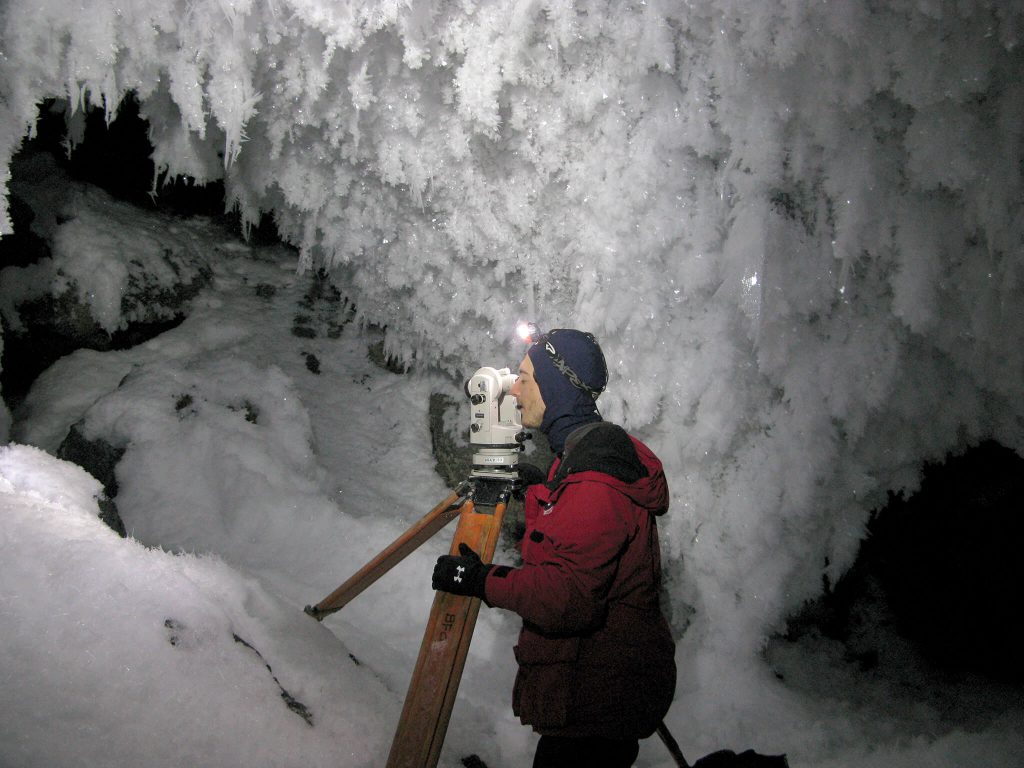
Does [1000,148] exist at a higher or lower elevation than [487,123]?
higher

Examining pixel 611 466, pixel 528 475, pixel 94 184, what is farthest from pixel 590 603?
pixel 94 184

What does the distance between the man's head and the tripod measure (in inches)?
13.3

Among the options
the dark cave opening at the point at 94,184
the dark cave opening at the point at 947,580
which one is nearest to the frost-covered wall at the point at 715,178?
the dark cave opening at the point at 947,580

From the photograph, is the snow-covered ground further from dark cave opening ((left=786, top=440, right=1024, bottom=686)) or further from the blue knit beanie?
the blue knit beanie

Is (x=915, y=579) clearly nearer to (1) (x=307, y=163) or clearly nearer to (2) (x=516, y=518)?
(2) (x=516, y=518)

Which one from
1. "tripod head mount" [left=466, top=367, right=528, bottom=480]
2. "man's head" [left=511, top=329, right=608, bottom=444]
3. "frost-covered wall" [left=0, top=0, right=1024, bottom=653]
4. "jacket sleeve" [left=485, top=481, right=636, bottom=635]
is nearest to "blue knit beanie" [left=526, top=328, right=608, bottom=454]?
"man's head" [left=511, top=329, right=608, bottom=444]

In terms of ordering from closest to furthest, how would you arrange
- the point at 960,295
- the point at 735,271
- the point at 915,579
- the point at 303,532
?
the point at 960,295 → the point at 735,271 → the point at 915,579 → the point at 303,532

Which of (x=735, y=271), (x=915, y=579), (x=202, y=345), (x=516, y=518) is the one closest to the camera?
(x=735, y=271)

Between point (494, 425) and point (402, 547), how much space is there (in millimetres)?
722

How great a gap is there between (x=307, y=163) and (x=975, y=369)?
448 cm

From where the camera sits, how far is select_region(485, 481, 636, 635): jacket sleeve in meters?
1.64

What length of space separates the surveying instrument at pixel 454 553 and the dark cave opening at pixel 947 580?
229cm

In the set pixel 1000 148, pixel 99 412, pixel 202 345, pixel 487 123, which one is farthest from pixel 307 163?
pixel 1000 148

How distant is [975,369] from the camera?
275 cm
